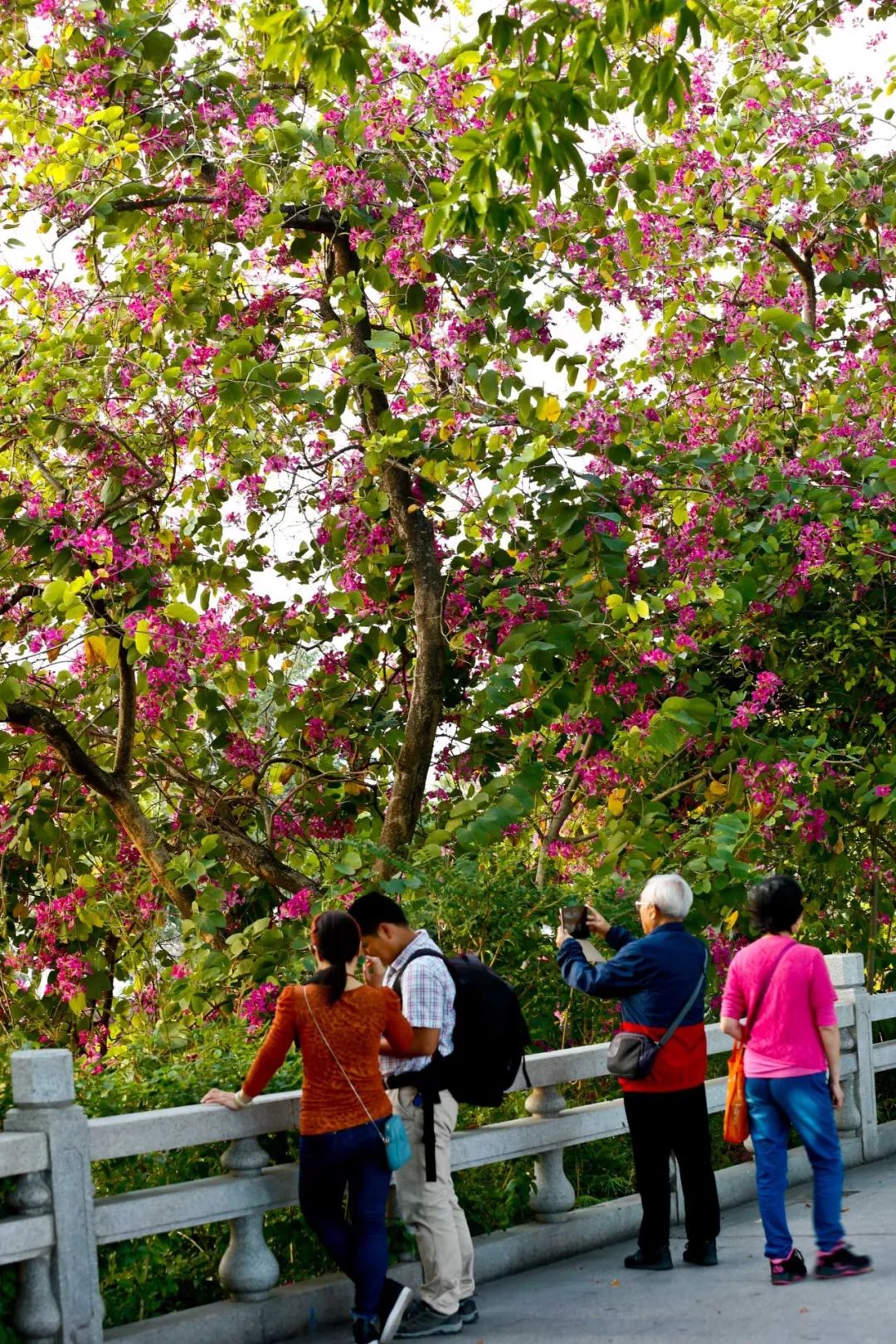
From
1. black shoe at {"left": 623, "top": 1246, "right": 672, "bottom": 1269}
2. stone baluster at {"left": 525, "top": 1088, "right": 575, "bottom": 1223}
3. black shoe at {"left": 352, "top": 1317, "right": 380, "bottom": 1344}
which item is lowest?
black shoe at {"left": 623, "top": 1246, "right": 672, "bottom": 1269}

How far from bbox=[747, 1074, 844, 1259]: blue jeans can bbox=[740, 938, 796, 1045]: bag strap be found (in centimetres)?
20

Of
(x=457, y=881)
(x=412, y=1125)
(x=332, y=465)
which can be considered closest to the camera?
(x=412, y=1125)

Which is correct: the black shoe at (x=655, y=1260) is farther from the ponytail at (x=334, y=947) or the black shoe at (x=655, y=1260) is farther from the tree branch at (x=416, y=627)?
the tree branch at (x=416, y=627)

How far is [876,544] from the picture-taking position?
11102 millimetres

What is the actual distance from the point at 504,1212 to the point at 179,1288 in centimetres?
182

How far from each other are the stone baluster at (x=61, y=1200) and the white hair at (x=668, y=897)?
263 centimetres

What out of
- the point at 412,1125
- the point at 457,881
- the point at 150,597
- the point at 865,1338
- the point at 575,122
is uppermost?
the point at 575,122

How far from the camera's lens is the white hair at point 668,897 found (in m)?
6.91

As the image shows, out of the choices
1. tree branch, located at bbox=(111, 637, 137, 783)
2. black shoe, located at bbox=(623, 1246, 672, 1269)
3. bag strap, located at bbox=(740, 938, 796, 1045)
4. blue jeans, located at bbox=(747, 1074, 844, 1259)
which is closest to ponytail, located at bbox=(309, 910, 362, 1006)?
bag strap, located at bbox=(740, 938, 796, 1045)

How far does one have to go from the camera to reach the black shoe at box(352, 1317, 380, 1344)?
18.7ft

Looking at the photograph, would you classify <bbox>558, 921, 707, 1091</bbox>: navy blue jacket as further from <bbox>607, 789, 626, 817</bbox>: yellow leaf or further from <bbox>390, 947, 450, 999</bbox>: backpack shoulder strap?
<bbox>607, 789, 626, 817</bbox>: yellow leaf

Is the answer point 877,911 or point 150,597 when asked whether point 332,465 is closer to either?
point 150,597

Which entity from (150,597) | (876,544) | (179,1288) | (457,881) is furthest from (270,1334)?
(876,544)

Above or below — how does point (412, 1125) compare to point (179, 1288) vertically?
Result: above
